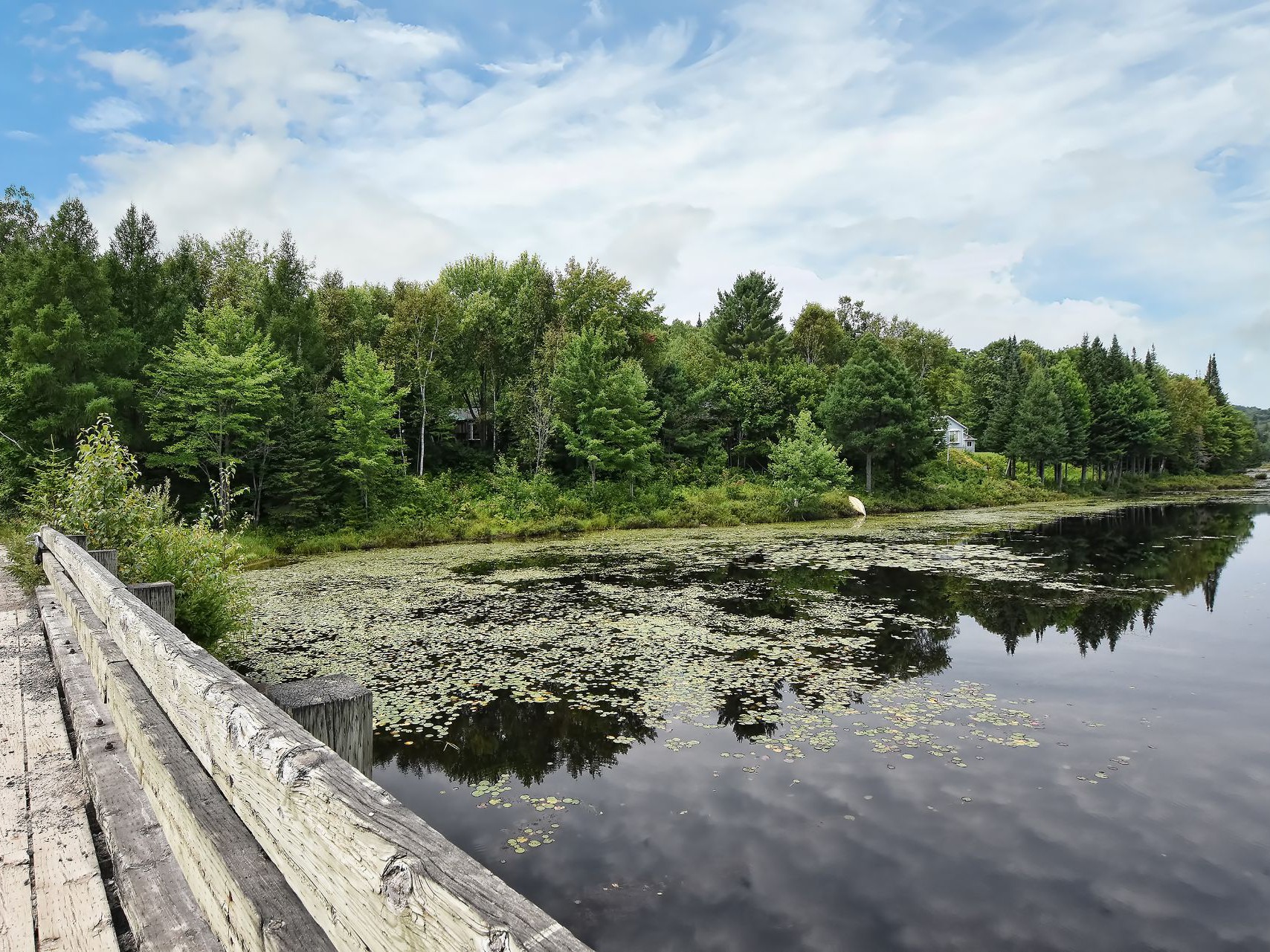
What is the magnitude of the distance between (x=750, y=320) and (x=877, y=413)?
16.0 m

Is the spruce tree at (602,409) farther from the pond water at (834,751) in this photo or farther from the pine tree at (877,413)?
the pond water at (834,751)

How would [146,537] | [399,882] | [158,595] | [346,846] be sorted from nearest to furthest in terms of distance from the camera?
1. [399,882]
2. [346,846]
3. [158,595]
4. [146,537]

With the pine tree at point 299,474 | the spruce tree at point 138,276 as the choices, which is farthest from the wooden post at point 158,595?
the spruce tree at point 138,276

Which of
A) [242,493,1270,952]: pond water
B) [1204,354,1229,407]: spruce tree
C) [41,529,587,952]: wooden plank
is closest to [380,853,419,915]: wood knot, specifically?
[41,529,587,952]: wooden plank

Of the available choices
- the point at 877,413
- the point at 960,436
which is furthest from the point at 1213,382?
the point at 877,413

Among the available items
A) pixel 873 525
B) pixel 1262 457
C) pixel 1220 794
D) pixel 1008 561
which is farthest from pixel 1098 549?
pixel 1262 457

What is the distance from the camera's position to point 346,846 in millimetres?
1270

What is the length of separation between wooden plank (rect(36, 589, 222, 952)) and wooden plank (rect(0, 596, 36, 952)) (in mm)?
220

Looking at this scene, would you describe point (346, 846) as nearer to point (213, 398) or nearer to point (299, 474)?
point (299, 474)

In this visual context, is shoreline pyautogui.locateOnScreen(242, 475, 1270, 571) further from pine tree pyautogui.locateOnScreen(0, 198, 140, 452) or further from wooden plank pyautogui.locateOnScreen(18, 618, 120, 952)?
wooden plank pyautogui.locateOnScreen(18, 618, 120, 952)

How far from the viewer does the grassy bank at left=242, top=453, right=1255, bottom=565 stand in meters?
22.2

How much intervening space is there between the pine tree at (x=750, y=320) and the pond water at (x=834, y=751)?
3604 centimetres

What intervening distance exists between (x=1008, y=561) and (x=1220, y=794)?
1284 centimetres

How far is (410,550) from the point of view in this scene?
70.1ft
